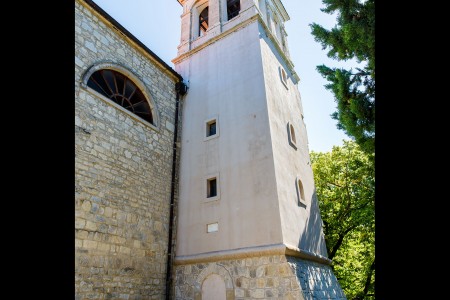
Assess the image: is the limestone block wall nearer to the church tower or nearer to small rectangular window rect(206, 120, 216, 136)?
the church tower

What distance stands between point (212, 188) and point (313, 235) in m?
3.17

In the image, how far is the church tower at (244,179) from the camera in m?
A: 6.85

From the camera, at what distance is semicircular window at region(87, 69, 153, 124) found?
24.8ft

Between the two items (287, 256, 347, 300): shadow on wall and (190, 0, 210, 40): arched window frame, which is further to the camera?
(190, 0, 210, 40): arched window frame

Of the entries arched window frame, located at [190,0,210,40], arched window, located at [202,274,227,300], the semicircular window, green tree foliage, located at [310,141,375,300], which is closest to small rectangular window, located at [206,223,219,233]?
arched window, located at [202,274,227,300]

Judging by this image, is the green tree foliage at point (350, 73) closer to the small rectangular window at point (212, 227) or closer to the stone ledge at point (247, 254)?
the stone ledge at point (247, 254)

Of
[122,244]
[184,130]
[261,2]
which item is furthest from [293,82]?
[122,244]

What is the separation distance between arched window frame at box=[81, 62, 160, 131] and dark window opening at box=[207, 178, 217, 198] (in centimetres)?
214

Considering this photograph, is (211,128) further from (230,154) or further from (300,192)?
(300,192)

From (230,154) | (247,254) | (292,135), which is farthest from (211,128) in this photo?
(247,254)

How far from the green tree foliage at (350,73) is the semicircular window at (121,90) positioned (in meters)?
4.84

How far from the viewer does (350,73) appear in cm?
688
